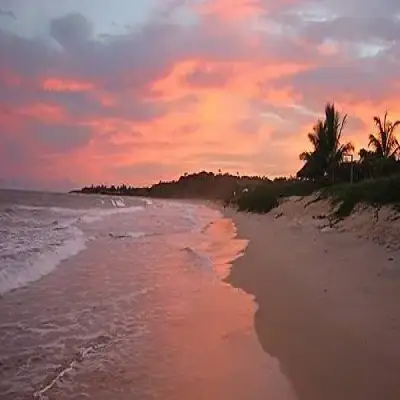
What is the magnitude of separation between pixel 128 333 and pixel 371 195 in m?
10.7

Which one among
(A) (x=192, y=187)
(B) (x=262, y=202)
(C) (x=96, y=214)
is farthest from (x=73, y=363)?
(A) (x=192, y=187)

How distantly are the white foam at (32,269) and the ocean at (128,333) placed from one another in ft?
0.09

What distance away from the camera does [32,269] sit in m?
11.2

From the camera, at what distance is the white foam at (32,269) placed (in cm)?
989

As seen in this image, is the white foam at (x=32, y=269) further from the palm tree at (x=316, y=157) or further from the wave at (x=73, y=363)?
the palm tree at (x=316, y=157)

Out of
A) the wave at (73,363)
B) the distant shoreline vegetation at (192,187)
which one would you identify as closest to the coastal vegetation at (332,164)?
the wave at (73,363)

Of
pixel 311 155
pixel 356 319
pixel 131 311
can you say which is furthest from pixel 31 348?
pixel 311 155

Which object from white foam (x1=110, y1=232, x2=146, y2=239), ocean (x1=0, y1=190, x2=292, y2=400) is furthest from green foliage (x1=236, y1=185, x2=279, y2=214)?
ocean (x1=0, y1=190, x2=292, y2=400)

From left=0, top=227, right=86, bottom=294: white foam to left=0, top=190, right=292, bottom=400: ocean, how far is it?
Result: 0.03m

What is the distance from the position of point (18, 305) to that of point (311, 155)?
3501 cm

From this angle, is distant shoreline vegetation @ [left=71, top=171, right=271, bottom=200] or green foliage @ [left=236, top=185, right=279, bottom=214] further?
distant shoreline vegetation @ [left=71, top=171, right=271, bottom=200]

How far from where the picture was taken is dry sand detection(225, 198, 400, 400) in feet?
14.9

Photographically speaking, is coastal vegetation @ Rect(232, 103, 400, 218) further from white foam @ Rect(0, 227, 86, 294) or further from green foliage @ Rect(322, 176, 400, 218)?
white foam @ Rect(0, 227, 86, 294)

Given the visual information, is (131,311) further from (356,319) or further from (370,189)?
(370,189)
